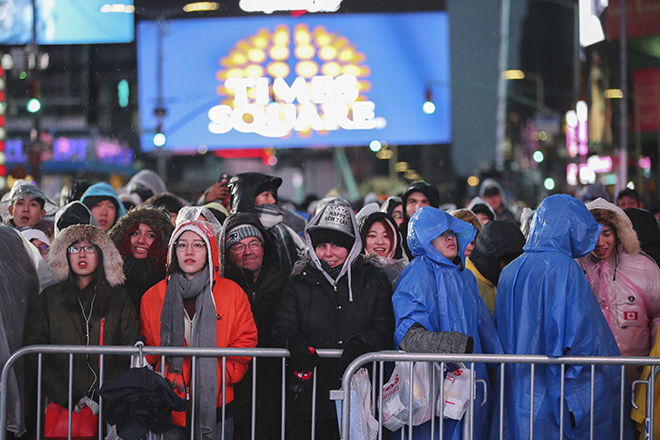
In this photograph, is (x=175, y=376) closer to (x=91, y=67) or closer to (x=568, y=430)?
(x=568, y=430)

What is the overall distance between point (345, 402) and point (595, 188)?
7685 mm

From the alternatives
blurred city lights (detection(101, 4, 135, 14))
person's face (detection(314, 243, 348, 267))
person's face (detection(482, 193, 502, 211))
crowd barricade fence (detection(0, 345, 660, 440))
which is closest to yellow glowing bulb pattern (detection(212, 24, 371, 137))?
blurred city lights (detection(101, 4, 135, 14))

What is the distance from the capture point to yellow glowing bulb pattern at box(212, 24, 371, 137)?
56.9 ft

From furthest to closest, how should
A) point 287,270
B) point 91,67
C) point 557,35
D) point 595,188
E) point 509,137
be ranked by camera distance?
point 557,35 → point 509,137 → point 91,67 → point 595,188 → point 287,270

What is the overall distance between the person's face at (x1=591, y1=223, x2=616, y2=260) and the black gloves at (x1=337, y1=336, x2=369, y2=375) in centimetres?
225

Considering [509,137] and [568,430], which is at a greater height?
[509,137]

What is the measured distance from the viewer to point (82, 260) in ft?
14.5

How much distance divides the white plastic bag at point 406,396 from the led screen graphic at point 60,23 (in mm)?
16804

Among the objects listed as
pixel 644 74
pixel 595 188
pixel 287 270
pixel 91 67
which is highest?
pixel 91 67

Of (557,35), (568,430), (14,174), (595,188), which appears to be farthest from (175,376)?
(557,35)

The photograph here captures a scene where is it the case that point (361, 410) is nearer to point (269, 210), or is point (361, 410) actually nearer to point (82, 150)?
point (269, 210)

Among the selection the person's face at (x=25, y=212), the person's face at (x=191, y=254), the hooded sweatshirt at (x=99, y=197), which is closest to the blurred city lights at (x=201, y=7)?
the hooded sweatshirt at (x=99, y=197)

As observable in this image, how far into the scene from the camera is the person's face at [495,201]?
953 centimetres

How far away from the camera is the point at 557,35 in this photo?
72.8 meters
